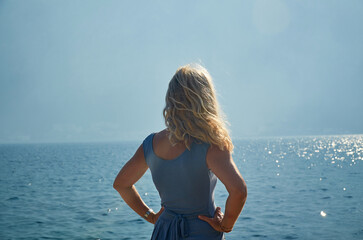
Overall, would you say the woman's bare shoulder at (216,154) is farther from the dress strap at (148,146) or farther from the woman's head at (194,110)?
the dress strap at (148,146)

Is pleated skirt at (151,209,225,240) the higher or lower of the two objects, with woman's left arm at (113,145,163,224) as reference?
lower

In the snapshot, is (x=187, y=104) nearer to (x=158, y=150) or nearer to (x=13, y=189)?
(x=158, y=150)

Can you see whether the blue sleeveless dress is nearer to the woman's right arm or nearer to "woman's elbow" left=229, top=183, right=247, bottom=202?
the woman's right arm

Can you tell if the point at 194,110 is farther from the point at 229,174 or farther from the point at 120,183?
the point at 120,183

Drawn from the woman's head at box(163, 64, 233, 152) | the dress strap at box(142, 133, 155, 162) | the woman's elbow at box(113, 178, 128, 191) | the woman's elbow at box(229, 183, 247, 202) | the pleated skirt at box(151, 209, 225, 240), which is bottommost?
the pleated skirt at box(151, 209, 225, 240)

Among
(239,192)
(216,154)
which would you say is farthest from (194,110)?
(239,192)

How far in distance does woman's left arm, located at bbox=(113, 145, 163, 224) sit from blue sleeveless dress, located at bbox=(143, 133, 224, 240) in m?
0.08

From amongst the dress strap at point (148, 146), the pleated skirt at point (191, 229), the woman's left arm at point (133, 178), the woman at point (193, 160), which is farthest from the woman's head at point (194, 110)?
the pleated skirt at point (191, 229)

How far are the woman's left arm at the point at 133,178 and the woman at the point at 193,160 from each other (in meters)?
0.05

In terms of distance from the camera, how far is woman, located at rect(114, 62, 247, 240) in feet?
7.18

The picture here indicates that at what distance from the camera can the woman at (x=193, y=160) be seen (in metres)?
2.19

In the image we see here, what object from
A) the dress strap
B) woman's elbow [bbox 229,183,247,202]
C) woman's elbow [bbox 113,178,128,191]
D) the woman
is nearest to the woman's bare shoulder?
the woman

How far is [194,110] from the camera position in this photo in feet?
7.28

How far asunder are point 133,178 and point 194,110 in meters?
0.73
